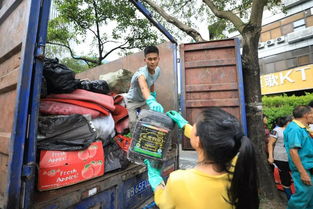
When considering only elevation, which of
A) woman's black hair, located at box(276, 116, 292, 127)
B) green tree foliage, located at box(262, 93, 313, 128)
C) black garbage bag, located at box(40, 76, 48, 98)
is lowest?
woman's black hair, located at box(276, 116, 292, 127)

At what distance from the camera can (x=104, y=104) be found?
1.88 m

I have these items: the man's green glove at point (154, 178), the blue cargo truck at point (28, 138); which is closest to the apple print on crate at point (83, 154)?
the blue cargo truck at point (28, 138)

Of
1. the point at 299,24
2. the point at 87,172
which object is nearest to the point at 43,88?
the point at 87,172

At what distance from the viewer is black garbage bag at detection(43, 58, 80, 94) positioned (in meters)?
1.61

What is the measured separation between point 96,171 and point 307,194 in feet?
8.47

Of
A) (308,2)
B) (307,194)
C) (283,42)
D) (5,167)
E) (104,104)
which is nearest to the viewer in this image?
(5,167)

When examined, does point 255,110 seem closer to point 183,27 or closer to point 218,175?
point 183,27

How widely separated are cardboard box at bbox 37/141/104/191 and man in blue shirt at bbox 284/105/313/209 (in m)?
2.43

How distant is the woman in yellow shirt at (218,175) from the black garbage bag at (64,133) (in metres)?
0.82

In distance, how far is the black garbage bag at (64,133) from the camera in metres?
1.38

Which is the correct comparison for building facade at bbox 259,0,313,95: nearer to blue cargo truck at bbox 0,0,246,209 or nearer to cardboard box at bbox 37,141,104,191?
blue cargo truck at bbox 0,0,246,209

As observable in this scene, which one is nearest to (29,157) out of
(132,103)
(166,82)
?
(132,103)

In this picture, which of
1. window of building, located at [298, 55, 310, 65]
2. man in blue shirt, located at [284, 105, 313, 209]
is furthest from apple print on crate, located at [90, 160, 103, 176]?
window of building, located at [298, 55, 310, 65]

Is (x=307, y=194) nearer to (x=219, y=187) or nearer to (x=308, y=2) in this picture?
(x=219, y=187)
